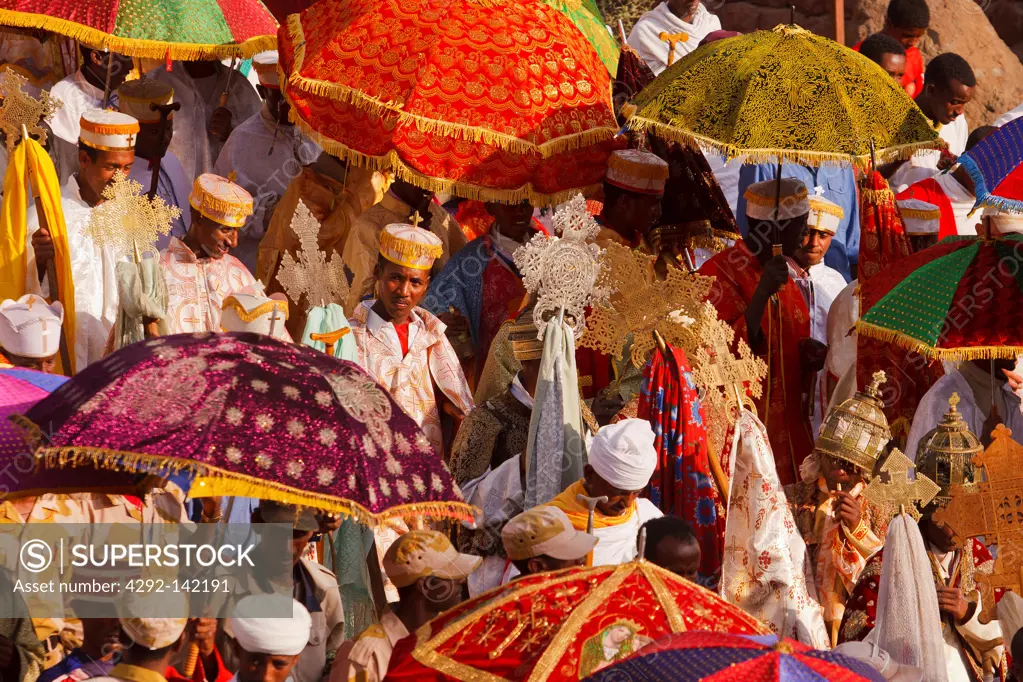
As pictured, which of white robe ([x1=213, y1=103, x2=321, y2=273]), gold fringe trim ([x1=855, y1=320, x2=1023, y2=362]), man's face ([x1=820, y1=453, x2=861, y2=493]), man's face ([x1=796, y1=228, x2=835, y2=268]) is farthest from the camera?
white robe ([x1=213, y1=103, x2=321, y2=273])

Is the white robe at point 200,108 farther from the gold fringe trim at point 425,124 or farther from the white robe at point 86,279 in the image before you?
the gold fringe trim at point 425,124

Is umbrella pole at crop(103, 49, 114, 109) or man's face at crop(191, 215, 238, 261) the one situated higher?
man's face at crop(191, 215, 238, 261)

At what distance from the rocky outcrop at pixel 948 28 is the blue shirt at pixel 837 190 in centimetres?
401

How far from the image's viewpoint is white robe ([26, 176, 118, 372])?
1048cm

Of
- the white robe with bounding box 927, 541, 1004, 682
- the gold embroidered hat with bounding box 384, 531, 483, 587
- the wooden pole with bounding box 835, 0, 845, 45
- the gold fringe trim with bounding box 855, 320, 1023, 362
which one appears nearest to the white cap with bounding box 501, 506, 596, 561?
the gold embroidered hat with bounding box 384, 531, 483, 587

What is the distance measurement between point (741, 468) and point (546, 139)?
7.41ft

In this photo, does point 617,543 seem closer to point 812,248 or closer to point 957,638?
point 957,638

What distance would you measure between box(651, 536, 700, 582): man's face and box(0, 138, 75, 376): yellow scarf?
11.9ft

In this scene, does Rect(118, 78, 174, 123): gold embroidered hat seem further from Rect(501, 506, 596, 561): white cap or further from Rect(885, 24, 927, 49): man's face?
Rect(885, 24, 927, 49): man's face

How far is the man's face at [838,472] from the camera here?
9.38 m

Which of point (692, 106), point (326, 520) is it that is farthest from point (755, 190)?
point (326, 520)

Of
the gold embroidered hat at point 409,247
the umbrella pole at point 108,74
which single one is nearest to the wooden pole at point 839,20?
the umbrella pole at point 108,74

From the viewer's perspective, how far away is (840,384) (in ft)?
35.9

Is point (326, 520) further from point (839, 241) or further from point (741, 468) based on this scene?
point (839, 241)
